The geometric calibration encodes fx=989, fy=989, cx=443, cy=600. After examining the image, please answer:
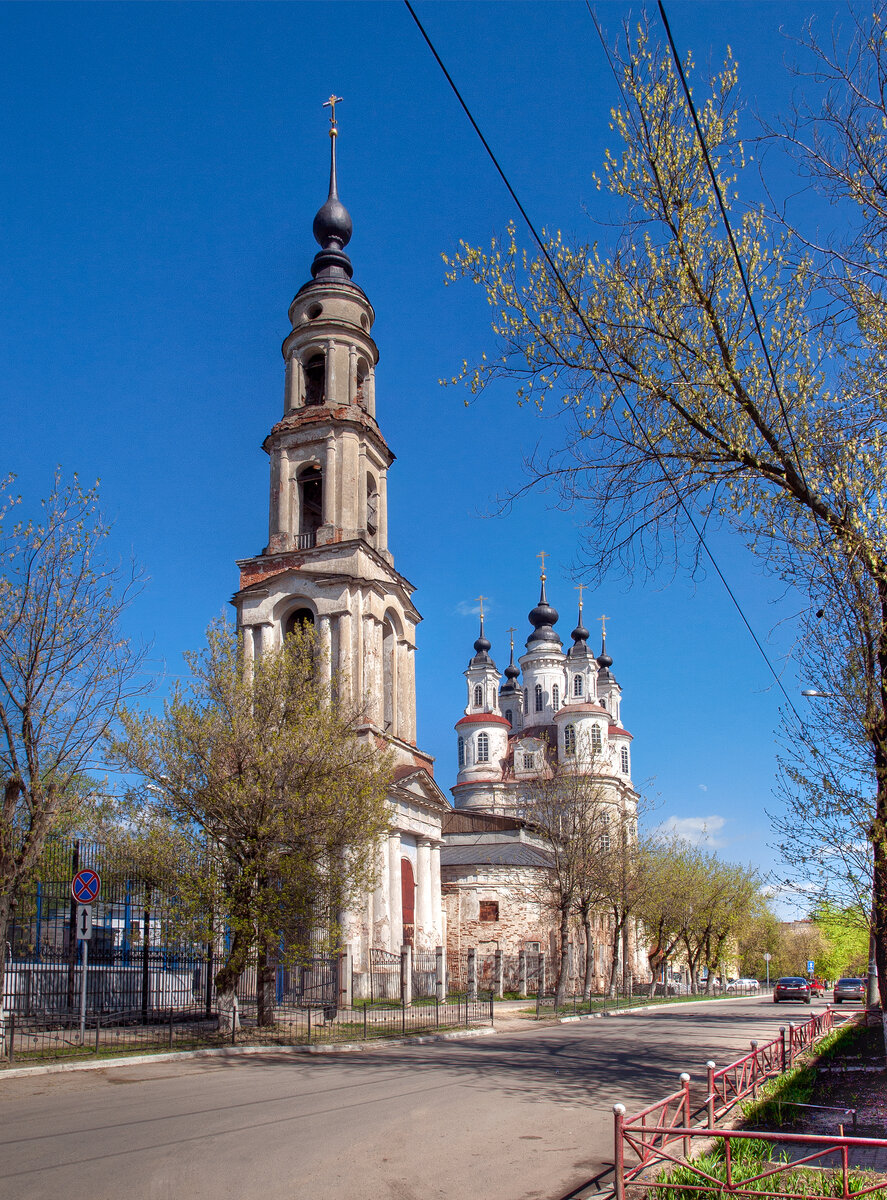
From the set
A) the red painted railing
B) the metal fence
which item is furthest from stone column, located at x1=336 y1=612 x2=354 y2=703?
the red painted railing

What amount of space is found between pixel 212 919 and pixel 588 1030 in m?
10.1

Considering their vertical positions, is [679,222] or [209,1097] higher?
[679,222]

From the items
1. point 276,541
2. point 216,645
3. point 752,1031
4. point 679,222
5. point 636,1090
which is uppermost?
point 276,541

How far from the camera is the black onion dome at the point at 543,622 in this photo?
78.6 m

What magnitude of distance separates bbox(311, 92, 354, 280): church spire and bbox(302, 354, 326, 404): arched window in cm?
380

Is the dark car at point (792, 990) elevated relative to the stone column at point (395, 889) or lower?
lower

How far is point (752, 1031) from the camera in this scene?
23.5m

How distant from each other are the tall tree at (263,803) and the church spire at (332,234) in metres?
25.0

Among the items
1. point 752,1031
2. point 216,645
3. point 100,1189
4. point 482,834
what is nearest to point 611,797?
point 482,834

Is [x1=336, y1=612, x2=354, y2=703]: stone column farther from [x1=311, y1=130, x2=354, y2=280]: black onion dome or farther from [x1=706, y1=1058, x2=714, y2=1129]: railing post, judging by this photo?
[x1=706, y1=1058, x2=714, y2=1129]: railing post

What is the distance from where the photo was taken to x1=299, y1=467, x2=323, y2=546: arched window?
38.9 m

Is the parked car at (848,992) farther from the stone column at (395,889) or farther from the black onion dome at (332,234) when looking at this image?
the black onion dome at (332,234)

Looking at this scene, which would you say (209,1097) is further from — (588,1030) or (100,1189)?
(588,1030)

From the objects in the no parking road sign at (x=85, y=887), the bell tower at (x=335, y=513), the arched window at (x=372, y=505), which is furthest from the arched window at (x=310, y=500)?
the no parking road sign at (x=85, y=887)
